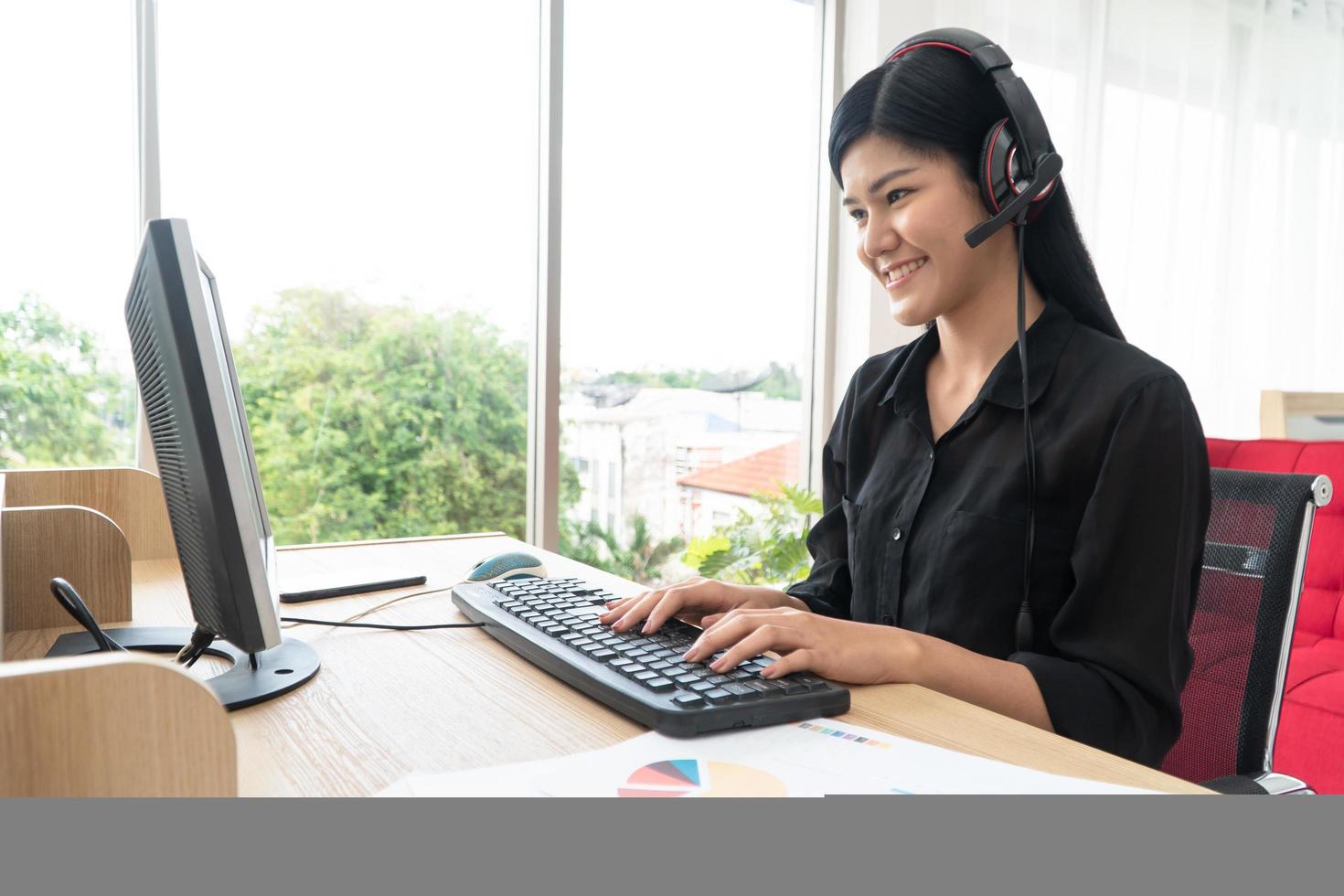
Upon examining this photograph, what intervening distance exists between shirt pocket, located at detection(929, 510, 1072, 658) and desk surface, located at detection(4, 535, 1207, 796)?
26 centimetres

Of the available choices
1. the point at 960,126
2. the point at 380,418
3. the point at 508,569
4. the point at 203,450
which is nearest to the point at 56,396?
the point at 380,418

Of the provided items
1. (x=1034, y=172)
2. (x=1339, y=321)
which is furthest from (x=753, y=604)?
(x=1339, y=321)

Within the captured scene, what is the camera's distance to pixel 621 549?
2.76m

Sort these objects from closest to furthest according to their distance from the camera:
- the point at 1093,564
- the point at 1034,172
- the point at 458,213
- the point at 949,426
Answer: the point at 1093,564
the point at 1034,172
the point at 949,426
the point at 458,213

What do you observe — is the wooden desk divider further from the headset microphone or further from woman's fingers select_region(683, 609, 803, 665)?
the headset microphone

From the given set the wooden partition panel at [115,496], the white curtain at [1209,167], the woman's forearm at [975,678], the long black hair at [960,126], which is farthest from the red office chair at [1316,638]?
the wooden partition panel at [115,496]

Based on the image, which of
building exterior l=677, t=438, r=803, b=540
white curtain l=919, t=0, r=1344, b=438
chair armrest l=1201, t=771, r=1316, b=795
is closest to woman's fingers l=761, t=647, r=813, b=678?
chair armrest l=1201, t=771, r=1316, b=795

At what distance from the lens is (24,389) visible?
1.94m

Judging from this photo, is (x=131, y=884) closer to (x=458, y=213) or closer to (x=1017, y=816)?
(x=1017, y=816)

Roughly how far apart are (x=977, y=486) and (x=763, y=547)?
172 centimetres

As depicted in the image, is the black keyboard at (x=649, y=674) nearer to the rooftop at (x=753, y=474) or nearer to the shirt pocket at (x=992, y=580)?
the shirt pocket at (x=992, y=580)

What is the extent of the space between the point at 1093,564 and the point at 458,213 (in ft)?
6.21

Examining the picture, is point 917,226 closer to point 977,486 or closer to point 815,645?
→ point 977,486

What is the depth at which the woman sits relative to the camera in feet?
2.82
